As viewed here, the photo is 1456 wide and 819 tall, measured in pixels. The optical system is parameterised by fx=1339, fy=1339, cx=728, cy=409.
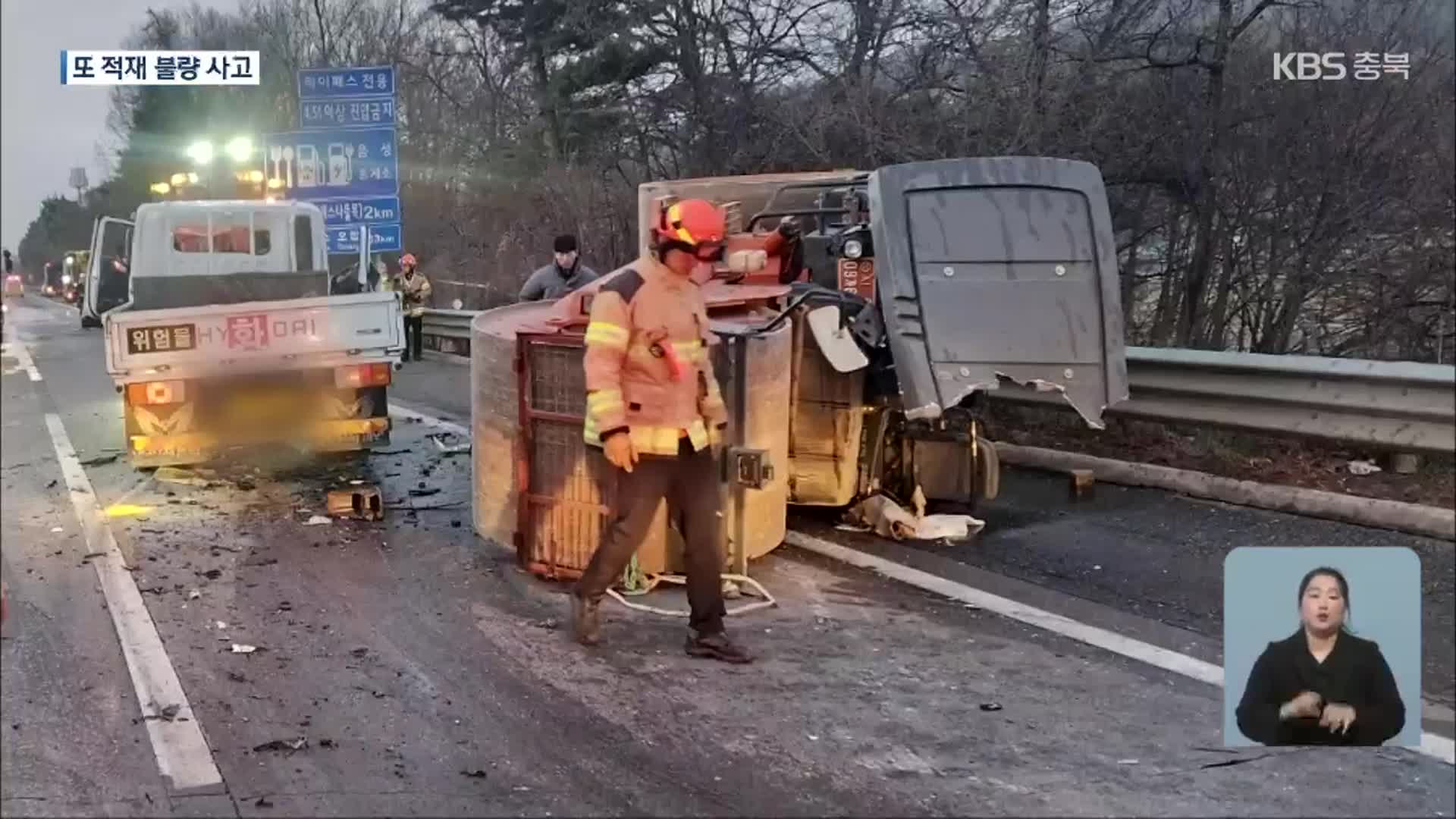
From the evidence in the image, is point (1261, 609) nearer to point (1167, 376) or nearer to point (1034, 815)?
point (1034, 815)

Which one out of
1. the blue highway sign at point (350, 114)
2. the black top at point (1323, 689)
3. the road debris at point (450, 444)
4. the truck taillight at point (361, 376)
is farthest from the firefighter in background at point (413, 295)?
the black top at point (1323, 689)

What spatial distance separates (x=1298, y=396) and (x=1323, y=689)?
2305 millimetres

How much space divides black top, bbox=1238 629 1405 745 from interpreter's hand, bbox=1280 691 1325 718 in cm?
1

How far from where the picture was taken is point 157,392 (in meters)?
8.62

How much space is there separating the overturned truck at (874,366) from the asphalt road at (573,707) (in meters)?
0.41

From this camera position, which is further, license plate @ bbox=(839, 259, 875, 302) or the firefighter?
license plate @ bbox=(839, 259, 875, 302)

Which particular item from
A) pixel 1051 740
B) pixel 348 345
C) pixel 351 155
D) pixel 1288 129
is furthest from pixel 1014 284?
pixel 351 155

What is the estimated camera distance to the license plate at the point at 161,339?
28.1 ft

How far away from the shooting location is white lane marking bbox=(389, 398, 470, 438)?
36.5 feet

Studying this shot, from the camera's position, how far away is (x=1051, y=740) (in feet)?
13.4

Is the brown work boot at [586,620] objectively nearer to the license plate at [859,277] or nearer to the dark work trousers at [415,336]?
the license plate at [859,277]

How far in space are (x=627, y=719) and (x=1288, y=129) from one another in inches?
158

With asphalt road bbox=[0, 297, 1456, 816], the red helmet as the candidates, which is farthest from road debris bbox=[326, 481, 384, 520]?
the red helmet

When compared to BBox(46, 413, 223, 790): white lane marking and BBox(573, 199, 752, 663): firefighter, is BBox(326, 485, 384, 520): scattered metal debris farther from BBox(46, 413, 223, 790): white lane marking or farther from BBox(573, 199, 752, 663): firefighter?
BBox(573, 199, 752, 663): firefighter
